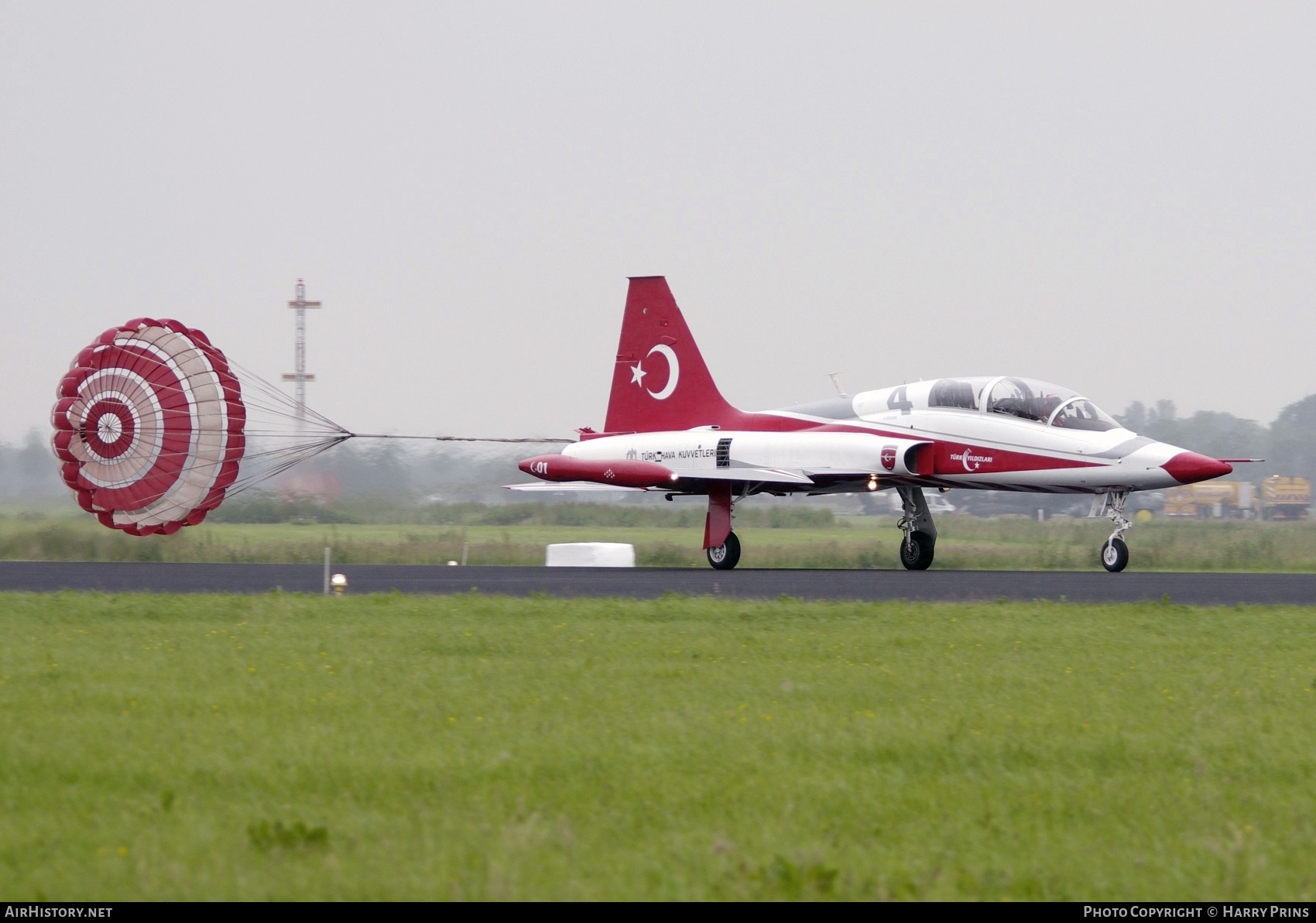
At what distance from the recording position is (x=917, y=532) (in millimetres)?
23578

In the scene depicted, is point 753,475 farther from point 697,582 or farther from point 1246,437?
point 1246,437

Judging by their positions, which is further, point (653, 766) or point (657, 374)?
point (657, 374)

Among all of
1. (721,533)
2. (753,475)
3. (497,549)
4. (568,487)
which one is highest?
(753,475)

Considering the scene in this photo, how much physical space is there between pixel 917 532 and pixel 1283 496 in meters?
58.2

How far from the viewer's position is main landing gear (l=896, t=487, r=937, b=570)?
23.5 meters

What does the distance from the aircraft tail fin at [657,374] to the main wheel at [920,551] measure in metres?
4.22

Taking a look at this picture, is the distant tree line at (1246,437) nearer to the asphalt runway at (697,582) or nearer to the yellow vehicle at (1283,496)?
the yellow vehicle at (1283,496)

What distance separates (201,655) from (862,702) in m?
5.07

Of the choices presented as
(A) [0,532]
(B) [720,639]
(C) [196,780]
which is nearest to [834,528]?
(A) [0,532]

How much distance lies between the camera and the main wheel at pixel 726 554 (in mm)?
23531

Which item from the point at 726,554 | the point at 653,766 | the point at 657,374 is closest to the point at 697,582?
the point at 726,554

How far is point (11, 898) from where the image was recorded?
4316mm

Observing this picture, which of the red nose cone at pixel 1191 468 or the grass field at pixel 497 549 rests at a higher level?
the red nose cone at pixel 1191 468

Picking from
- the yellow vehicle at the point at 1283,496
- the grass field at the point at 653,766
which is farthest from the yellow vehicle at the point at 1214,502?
the grass field at the point at 653,766
